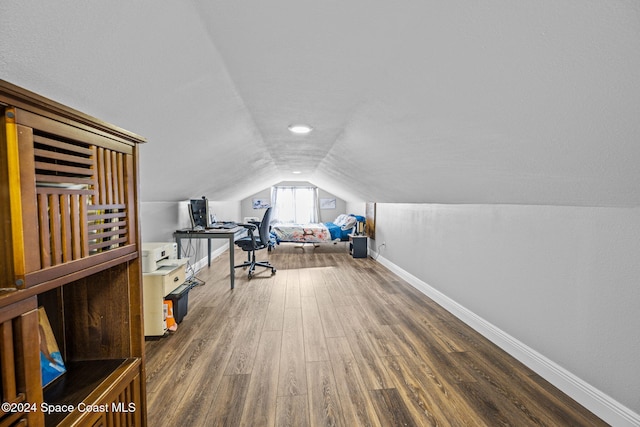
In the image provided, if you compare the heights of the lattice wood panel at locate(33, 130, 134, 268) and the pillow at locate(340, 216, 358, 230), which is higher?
the lattice wood panel at locate(33, 130, 134, 268)

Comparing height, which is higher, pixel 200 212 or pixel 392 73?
pixel 392 73

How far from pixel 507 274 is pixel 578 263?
0.59 meters

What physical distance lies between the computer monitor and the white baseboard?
3.19 metres

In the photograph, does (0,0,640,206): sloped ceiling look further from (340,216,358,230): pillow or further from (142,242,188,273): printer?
(340,216,358,230): pillow

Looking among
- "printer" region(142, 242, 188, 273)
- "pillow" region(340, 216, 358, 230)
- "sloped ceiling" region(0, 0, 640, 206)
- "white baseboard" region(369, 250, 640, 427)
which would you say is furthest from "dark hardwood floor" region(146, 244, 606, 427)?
"pillow" region(340, 216, 358, 230)

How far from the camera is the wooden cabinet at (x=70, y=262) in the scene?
0.66m

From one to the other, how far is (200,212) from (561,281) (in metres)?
3.88

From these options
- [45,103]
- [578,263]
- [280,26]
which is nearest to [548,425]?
[578,263]

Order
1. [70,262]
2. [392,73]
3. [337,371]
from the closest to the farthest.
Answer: [70,262]
[392,73]
[337,371]

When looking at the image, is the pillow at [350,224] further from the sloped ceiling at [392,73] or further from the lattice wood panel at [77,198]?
the lattice wood panel at [77,198]

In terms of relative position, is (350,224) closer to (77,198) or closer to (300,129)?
(300,129)

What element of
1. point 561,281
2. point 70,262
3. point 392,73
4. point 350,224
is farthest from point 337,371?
point 350,224

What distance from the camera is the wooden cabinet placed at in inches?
Answer: 26.2

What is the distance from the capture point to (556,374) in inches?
76.8
